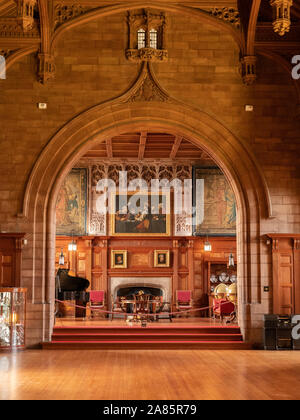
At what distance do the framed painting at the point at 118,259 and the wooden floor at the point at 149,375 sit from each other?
24.7 feet

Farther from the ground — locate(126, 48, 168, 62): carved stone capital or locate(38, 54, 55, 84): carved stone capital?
locate(126, 48, 168, 62): carved stone capital

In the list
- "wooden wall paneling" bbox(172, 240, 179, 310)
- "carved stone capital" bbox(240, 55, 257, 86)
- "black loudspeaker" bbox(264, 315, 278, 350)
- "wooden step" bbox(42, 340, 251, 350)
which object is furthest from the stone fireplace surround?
"carved stone capital" bbox(240, 55, 257, 86)

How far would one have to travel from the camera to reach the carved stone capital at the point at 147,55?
1393cm

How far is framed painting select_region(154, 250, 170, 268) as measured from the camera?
20328mm

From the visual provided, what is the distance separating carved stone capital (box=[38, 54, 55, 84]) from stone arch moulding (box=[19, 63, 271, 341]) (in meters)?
1.22

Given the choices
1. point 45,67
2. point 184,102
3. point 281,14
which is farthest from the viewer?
point 184,102

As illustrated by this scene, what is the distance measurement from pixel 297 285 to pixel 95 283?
8.44m

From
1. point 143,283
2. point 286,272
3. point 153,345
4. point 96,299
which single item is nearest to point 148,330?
point 153,345

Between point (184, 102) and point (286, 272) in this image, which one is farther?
point (184, 102)

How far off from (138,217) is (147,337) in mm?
7438

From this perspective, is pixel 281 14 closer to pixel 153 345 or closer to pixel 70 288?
pixel 153 345

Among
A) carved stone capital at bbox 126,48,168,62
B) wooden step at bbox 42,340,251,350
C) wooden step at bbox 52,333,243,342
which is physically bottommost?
wooden step at bbox 42,340,251,350

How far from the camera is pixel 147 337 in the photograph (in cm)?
1371

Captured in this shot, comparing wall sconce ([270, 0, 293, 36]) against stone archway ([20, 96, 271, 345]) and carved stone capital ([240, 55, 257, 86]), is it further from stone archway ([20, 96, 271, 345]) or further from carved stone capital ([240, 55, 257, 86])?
stone archway ([20, 96, 271, 345])
